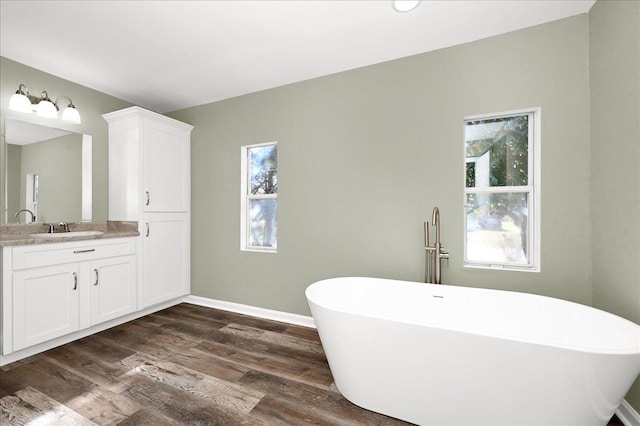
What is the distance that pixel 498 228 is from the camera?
2.19 m

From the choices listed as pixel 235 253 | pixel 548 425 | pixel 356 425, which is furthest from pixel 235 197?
pixel 548 425

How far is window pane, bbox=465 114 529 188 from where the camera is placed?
2.12 meters

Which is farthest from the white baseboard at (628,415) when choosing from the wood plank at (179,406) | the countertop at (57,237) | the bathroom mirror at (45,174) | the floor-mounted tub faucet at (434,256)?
the bathroom mirror at (45,174)

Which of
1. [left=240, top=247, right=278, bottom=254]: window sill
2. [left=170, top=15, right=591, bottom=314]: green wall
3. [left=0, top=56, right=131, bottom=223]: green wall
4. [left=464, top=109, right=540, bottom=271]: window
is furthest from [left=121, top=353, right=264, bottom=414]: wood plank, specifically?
[left=464, top=109, right=540, bottom=271]: window

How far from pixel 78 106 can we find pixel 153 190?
3.61 ft

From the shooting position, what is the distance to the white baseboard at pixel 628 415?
4.72 feet

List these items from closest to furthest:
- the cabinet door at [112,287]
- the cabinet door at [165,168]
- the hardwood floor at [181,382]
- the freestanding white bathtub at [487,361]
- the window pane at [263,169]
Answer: the freestanding white bathtub at [487,361], the hardwood floor at [181,382], the cabinet door at [112,287], the cabinet door at [165,168], the window pane at [263,169]

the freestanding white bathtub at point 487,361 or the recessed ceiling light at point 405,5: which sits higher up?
the recessed ceiling light at point 405,5

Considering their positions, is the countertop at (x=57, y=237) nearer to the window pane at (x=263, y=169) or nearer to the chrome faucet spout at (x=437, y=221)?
the window pane at (x=263, y=169)

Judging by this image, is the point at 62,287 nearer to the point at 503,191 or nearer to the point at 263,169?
the point at 263,169

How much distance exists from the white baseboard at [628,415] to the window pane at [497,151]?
56.0 inches

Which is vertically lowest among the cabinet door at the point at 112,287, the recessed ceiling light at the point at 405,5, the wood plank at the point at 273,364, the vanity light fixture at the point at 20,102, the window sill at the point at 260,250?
the wood plank at the point at 273,364

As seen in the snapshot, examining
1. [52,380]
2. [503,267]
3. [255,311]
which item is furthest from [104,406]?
[503,267]

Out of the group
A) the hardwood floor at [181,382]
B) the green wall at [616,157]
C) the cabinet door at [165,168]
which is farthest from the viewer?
the cabinet door at [165,168]
